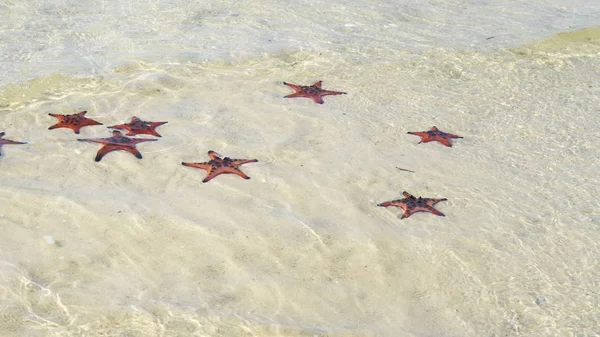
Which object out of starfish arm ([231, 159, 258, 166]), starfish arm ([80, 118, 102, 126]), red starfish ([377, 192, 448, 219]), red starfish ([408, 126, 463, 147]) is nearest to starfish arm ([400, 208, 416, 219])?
red starfish ([377, 192, 448, 219])

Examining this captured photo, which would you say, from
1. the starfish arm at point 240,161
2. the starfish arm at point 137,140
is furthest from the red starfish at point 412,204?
the starfish arm at point 137,140

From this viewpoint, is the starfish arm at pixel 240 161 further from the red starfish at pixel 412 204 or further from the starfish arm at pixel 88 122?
the starfish arm at pixel 88 122

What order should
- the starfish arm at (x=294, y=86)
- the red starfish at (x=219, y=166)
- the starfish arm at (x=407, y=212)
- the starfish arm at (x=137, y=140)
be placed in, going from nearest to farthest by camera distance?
1. the starfish arm at (x=407, y=212)
2. the red starfish at (x=219, y=166)
3. the starfish arm at (x=137, y=140)
4. the starfish arm at (x=294, y=86)

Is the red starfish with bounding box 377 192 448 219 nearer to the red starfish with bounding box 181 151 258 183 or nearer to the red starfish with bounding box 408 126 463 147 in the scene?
the red starfish with bounding box 408 126 463 147

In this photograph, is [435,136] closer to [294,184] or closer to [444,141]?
[444,141]

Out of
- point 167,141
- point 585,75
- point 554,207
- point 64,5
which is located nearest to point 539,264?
point 554,207

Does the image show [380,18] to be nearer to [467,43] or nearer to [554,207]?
[467,43]
